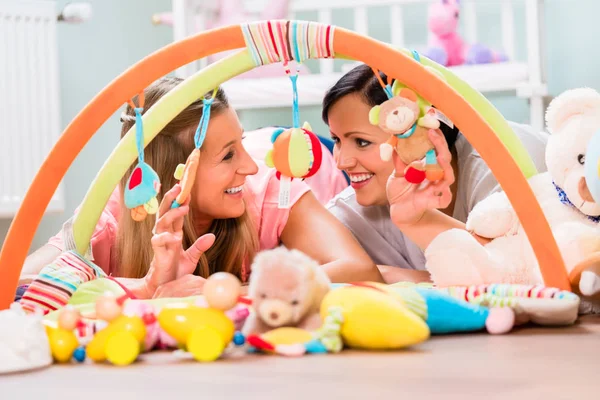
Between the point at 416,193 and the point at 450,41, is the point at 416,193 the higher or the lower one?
the lower one

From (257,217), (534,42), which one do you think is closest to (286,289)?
(257,217)

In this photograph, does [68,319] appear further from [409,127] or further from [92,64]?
[92,64]

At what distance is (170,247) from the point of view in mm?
1036

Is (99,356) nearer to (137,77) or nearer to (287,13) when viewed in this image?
(137,77)

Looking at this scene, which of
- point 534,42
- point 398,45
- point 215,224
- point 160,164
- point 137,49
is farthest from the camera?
point 137,49

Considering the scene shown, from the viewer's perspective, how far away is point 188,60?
88 cm

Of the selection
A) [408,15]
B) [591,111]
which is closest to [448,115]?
[591,111]

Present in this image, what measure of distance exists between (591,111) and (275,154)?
40 centimetres

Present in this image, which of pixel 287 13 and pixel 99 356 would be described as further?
pixel 287 13

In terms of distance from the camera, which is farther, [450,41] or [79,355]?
[450,41]

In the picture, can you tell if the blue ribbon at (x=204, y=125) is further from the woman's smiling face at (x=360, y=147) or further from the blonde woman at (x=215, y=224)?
the woman's smiling face at (x=360, y=147)

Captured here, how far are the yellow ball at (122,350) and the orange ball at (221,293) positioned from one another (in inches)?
3.2

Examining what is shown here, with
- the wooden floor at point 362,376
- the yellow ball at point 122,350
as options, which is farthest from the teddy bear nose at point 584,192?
the yellow ball at point 122,350

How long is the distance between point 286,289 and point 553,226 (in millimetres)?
409
